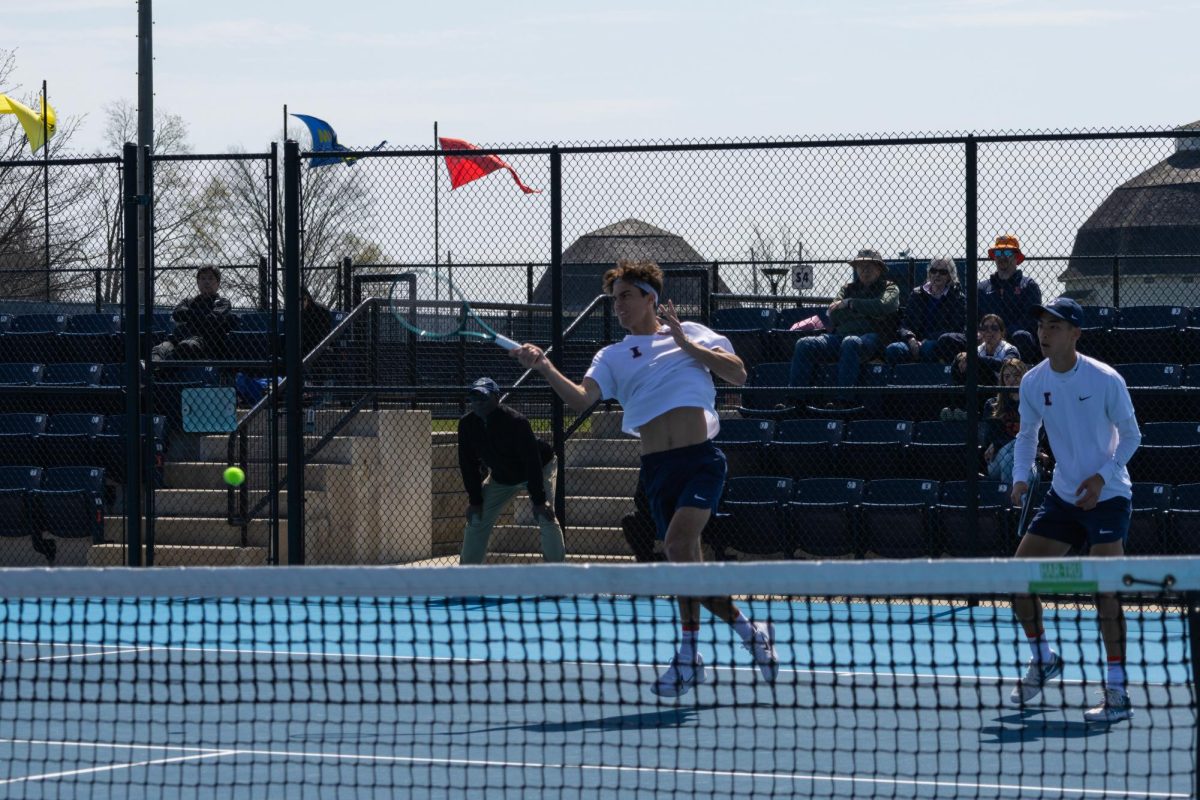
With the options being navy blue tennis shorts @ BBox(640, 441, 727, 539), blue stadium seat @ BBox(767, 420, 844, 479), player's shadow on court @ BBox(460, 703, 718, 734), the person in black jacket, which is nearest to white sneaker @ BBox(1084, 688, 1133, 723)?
player's shadow on court @ BBox(460, 703, 718, 734)

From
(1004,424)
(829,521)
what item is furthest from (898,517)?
(1004,424)

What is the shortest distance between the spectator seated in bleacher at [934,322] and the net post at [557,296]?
98.2 inches

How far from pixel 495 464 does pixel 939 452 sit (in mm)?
3095

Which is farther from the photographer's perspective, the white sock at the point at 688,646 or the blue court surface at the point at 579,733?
the white sock at the point at 688,646

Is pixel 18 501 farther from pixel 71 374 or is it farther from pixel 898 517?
pixel 898 517

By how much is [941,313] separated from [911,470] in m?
1.13

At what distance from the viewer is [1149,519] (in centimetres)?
1144

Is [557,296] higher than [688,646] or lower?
higher

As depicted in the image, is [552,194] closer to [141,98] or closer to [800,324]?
[800,324]

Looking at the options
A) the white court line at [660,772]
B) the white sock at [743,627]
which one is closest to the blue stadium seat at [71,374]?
the white court line at [660,772]

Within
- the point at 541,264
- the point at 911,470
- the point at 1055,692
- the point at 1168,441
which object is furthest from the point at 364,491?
the point at 1055,692

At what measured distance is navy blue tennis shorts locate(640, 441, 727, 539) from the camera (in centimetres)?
729

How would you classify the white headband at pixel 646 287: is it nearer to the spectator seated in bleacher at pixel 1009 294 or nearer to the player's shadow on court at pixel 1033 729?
the player's shadow on court at pixel 1033 729

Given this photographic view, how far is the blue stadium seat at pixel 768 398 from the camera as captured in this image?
13.5 metres
